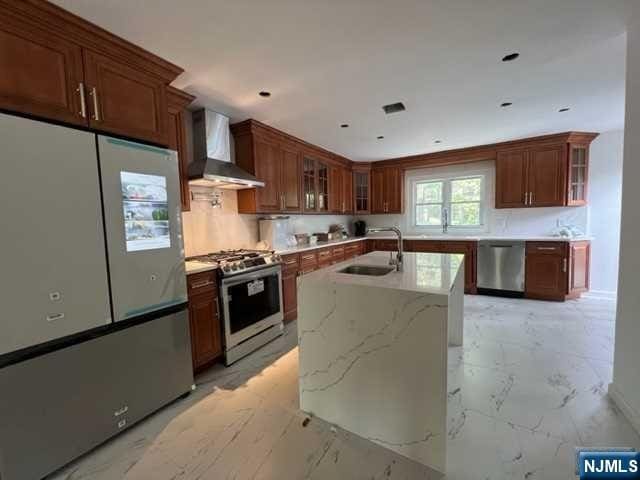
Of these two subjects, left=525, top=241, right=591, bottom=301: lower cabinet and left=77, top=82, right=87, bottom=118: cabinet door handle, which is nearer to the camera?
left=77, top=82, right=87, bottom=118: cabinet door handle

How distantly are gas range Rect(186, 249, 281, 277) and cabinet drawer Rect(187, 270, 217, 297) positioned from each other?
9cm

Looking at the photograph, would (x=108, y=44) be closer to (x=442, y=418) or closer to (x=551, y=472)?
(x=442, y=418)

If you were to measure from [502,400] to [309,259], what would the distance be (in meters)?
2.54

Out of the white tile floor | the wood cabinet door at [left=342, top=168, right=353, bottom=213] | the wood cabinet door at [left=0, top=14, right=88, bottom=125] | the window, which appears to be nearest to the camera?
the wood cabinet door at [left=0, top=14, right=88, bottom=125]

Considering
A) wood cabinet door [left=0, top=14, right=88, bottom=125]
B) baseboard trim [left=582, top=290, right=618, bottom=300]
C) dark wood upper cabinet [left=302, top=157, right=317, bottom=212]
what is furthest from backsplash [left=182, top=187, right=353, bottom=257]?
baseboard trim [left=582, top=290, right=618, bottom=300]

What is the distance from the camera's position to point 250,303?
2828mm

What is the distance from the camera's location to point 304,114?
10.1 ft

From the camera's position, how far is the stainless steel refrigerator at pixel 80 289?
1.36 meters

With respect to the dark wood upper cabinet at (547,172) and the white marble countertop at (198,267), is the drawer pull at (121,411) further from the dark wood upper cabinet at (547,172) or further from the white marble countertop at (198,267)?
the dark wood upper cabinet at (547,172)

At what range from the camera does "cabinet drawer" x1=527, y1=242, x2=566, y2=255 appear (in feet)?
13.2

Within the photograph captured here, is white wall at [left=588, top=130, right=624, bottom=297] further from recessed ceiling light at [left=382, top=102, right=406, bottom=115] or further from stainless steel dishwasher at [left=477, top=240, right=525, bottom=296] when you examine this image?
Result: recessed ceiling light at [left=382, top=102, right=406, bottom=115]
